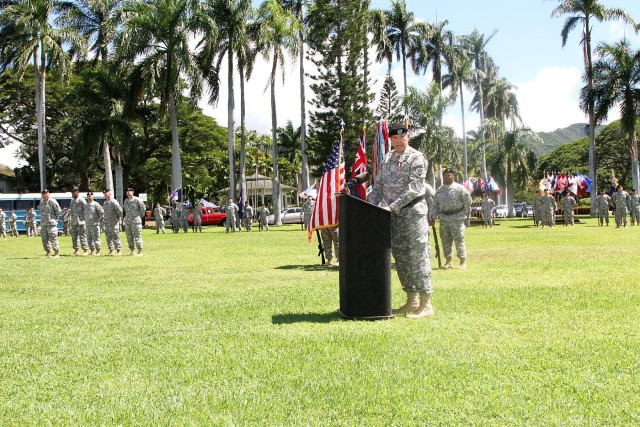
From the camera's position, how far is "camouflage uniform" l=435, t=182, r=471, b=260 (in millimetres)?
11438

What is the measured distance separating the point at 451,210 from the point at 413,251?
567 centimetres

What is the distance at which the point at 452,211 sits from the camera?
11555 mm

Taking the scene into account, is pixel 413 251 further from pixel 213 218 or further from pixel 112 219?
pixel 213 218

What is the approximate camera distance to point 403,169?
6262mm

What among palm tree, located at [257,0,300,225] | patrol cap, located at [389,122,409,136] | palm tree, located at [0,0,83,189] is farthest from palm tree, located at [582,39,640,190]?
patrol cap, located at [389,122,409,136]

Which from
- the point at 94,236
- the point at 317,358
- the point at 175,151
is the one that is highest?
the point at 175,151

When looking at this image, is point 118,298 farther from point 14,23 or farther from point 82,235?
point 14,23

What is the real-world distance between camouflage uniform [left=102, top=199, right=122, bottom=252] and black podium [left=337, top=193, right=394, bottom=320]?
477 inches

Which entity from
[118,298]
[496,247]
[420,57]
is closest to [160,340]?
[118,298]

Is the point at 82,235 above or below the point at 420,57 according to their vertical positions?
below

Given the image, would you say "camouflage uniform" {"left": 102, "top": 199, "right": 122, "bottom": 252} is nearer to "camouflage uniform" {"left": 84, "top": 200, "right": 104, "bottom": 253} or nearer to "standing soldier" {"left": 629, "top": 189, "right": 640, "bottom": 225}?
"camouflage uniform" {"left": 84, "top": 200, "right": 104, "bottom": 253}

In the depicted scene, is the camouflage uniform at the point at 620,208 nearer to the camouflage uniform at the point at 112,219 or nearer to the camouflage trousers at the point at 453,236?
the camouflage trousers at the point at 453,236

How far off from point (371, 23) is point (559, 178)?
19683mm

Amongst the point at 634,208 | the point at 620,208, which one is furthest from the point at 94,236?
the point at 634,208
